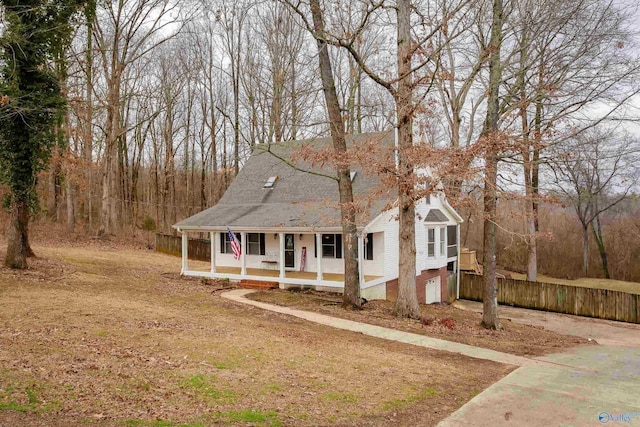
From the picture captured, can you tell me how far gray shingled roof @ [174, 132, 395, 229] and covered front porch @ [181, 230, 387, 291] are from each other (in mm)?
634

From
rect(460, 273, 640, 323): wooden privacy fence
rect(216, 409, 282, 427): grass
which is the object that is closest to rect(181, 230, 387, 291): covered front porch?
rect(460, 273, 640, 323): wooden privacy fence

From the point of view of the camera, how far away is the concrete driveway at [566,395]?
6262mm

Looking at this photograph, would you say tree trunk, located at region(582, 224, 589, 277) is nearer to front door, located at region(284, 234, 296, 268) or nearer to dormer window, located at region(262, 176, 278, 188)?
dormer window, located at region(262, 176, 278, 188)

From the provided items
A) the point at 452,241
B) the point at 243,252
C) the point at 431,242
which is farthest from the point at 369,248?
the point at 452,241

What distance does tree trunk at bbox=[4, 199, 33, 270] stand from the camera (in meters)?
13.3

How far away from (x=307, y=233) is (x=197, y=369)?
1107cm

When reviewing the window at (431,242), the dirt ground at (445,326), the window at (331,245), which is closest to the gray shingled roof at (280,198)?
the window at (331,245)

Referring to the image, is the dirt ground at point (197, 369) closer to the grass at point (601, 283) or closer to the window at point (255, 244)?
A: the window at point (255, 244)

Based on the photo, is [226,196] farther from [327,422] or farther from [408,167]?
[327,422]

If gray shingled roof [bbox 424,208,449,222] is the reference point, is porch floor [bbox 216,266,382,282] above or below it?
below

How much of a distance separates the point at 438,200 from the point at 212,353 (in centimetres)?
1702

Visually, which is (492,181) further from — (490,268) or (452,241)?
(452,241)

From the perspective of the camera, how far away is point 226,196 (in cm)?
2217
